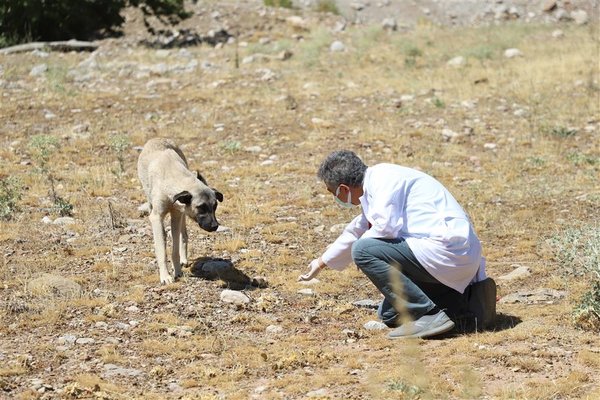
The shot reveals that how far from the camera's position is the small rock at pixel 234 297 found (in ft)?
26.5

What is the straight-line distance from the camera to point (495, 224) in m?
10.9

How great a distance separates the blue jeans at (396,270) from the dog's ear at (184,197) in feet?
7.30

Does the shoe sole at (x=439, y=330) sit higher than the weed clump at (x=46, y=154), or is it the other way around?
the shoe sole at (x=439, y=330)

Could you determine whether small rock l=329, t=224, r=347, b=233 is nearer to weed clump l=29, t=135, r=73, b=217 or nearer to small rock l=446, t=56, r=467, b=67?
weed clump l=29, t=135, r=73, b=217

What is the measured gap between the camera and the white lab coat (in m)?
6.75

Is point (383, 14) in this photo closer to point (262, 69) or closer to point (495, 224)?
point (262, 69)

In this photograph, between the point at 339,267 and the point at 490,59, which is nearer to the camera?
the point at 339,267

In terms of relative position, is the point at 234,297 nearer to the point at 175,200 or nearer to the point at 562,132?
the point at 175,200

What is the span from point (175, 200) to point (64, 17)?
16095 millimetres

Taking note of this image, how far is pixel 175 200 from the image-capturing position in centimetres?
862

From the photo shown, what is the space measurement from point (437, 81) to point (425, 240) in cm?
1196

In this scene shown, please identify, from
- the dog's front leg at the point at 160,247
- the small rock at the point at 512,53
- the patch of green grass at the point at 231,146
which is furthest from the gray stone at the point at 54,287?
the small rock at the point at 512,53

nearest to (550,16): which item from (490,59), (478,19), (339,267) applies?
(478,19)

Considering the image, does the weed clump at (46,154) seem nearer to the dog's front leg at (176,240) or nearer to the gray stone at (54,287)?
the dog's front leg at (176,240)
